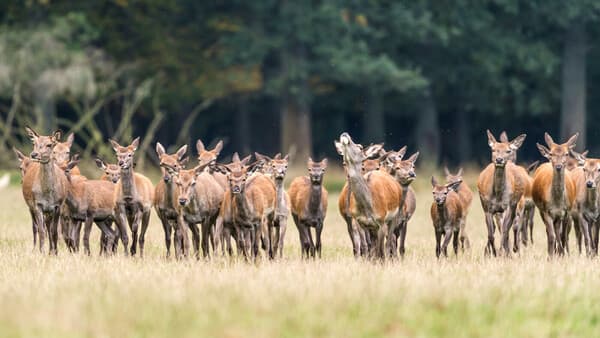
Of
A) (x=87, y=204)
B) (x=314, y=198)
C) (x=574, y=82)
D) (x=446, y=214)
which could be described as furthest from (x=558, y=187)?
(x=574, y=82)

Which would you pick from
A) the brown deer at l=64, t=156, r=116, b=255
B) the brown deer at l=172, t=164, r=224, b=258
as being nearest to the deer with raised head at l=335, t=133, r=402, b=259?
the brown deer at l=172, t=164, r=224, b=258

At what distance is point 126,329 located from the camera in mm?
11320

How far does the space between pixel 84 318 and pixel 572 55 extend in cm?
3964

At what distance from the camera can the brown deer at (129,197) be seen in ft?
62.0

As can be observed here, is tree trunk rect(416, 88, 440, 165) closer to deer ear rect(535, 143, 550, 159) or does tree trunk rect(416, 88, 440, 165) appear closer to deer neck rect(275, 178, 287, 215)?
deer ear rect(535, 143, 550, 159)

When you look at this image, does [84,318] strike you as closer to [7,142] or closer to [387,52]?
[7,142]

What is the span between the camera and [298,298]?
1259 centimetres

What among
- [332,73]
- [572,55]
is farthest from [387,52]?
[572,55]

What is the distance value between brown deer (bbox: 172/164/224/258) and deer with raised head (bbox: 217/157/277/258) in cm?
19

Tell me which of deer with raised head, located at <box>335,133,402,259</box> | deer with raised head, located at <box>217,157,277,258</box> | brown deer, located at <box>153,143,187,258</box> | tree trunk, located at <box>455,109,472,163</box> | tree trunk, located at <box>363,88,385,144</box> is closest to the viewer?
deer with raised head, located at <box>335,133,402,259</box>

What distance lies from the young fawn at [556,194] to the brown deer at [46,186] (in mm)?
6826

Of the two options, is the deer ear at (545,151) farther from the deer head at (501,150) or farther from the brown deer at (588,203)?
the brown deer at (588,203)

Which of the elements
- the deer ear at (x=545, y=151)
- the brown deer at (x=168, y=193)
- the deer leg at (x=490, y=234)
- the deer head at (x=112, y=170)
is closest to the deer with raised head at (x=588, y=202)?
the deer ear at (x=545, y=151)

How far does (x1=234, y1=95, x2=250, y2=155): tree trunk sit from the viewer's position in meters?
53.7
